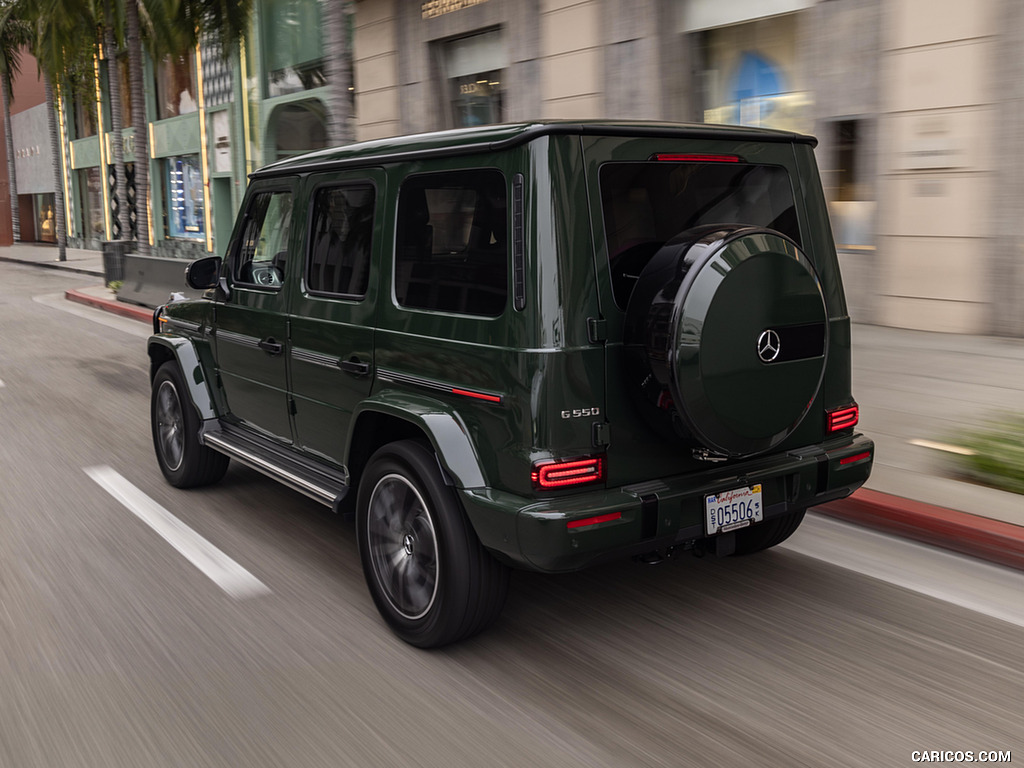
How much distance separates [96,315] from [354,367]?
1486 cm

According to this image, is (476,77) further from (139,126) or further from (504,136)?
(504,136)

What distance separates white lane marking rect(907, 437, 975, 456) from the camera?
573 cm

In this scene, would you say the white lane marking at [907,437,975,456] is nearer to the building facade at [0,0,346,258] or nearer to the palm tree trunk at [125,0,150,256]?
the building facade at [0,0,346,258]

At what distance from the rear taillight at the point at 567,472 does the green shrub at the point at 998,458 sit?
114 inches

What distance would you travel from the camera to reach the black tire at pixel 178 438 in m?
5.91

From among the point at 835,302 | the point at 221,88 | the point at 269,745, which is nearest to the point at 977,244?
the point at 835,302

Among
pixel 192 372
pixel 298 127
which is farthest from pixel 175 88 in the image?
pixel 192 372

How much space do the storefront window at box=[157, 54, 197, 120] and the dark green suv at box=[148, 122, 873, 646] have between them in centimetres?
2861

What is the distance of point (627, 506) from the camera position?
11.3 ft

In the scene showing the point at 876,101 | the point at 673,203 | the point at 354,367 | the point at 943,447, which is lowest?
the point at 943,447

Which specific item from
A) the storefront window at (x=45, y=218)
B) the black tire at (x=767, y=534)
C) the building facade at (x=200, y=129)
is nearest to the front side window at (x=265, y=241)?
the black tire at (x=767, y=534)

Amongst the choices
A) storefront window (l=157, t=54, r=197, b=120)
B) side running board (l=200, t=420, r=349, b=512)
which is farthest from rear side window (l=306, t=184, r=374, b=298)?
storefront window (l=157, t=54, r=197, b=120)

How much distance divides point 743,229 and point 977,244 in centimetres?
704

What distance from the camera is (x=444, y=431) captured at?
11.9ft
